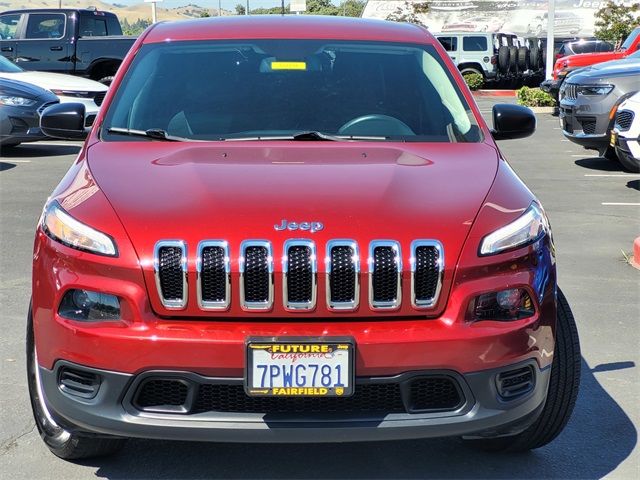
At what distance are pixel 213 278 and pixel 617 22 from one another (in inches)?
1374

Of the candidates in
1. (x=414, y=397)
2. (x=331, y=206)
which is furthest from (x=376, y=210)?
(x=414, y=397)

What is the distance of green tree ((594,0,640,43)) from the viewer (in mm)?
35219

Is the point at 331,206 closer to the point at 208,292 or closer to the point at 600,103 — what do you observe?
the point at 208,292

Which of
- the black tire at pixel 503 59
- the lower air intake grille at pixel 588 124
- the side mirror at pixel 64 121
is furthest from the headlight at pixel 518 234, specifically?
the black tire at pixel 503 59

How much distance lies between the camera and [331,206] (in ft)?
11.1

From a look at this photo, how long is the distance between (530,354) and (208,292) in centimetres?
106

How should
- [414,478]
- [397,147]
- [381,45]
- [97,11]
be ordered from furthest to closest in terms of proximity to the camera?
[97,11], [381,45], [397,147], [414,478]

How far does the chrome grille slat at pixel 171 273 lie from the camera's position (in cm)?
316

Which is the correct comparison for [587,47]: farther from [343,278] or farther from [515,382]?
[343,278]

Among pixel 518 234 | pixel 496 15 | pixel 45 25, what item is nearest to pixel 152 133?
pixel 518 234

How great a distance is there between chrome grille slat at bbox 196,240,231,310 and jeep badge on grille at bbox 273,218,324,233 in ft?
0.63

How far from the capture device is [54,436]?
366cm

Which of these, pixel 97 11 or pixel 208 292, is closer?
pixel 208 292

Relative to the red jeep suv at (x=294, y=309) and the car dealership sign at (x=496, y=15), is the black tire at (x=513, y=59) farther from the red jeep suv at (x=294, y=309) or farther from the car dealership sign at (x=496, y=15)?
the red jeep suv at (x=294, y=309)
